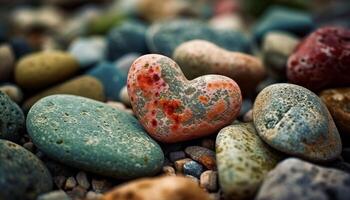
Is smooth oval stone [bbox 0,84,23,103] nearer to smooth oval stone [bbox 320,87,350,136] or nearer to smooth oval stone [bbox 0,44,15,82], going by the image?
smooth oval stone [bbox 0,44,15,82]

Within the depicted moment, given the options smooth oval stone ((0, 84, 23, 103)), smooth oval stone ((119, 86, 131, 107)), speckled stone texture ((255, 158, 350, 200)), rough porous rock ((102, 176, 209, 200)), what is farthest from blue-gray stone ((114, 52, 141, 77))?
speckled stone texture ((255, 158, 350, 200))

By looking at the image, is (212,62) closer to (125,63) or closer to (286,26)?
(125,63)

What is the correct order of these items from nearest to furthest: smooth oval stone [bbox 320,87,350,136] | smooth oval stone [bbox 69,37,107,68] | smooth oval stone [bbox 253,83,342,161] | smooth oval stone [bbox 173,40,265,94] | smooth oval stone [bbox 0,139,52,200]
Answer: smooth oval stone [bbox 0,139,52,200], smooth oval stone [bbox 253,83,342,161], smooth oval stone [bbox 320,87,350,136], smooth oval stone [bbox 173,40,265,94], smooth oval stone [bbox 69,37,107,68]

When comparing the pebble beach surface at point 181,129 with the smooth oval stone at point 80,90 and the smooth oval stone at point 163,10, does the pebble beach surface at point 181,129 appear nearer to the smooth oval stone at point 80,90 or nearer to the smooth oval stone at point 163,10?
the smooth oval stone at point 80,90

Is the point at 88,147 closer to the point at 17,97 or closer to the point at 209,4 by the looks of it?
the point at 17,97

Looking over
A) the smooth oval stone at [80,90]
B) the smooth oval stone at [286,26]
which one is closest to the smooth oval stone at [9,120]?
the smooth oval stone at [80,90]

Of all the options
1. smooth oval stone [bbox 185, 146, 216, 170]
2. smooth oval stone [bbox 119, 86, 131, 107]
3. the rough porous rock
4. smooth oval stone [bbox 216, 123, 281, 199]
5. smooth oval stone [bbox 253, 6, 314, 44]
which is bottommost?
smooth oval stone [bbox 185, 146, 216, 170]

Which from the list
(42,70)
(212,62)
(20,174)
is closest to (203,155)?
(212,62)
